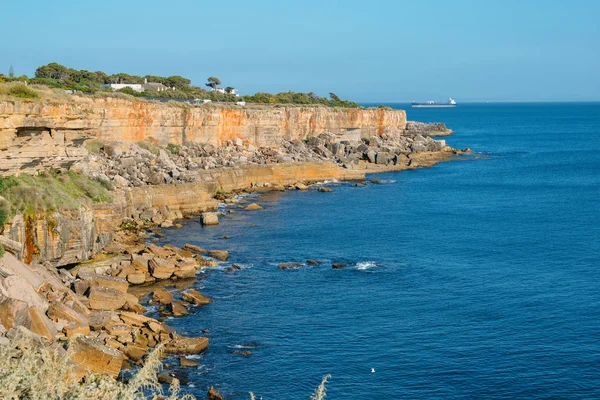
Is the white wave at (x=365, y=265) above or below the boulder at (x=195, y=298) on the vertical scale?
above

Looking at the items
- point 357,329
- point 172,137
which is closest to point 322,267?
point 357,329

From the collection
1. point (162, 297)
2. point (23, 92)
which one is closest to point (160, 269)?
point (162, 297)

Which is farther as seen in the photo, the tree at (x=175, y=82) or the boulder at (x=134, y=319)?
the tree at (x=175, y=82)

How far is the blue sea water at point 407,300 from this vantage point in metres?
24.9

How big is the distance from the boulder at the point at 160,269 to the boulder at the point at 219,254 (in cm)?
457

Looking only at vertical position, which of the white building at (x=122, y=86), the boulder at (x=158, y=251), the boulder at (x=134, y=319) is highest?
the white building at (x=122, y=86)

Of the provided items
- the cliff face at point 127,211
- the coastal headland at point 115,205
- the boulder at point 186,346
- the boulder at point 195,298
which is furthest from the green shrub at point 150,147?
the boulder at point 186,346

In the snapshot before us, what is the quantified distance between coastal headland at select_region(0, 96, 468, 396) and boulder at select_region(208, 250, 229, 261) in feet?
0.22

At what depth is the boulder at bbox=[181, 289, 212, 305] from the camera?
32.7m

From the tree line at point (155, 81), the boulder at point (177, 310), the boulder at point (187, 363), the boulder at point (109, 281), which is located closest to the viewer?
the boulder at point (187, 363)

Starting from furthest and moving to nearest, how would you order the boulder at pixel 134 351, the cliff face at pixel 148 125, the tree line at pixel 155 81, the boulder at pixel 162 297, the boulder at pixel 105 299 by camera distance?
the tree line at pixel 155 81 → the cliff face at pixel 148 125 → the boulder at pixel 162 297 → the boulder at pixel 105 299 → the boulder at pixel 134 351

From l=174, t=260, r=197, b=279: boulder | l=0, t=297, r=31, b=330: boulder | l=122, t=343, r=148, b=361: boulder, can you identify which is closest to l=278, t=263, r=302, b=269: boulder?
l=174, t=260, r=197, b=279: boulder

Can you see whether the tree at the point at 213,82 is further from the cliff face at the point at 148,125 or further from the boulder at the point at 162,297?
the boulder at the point at 162,297

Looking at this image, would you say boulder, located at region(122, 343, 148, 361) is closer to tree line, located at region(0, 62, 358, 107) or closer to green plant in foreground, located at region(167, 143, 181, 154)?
green plant in foreground, located at region(167, 143, 181, 154)
